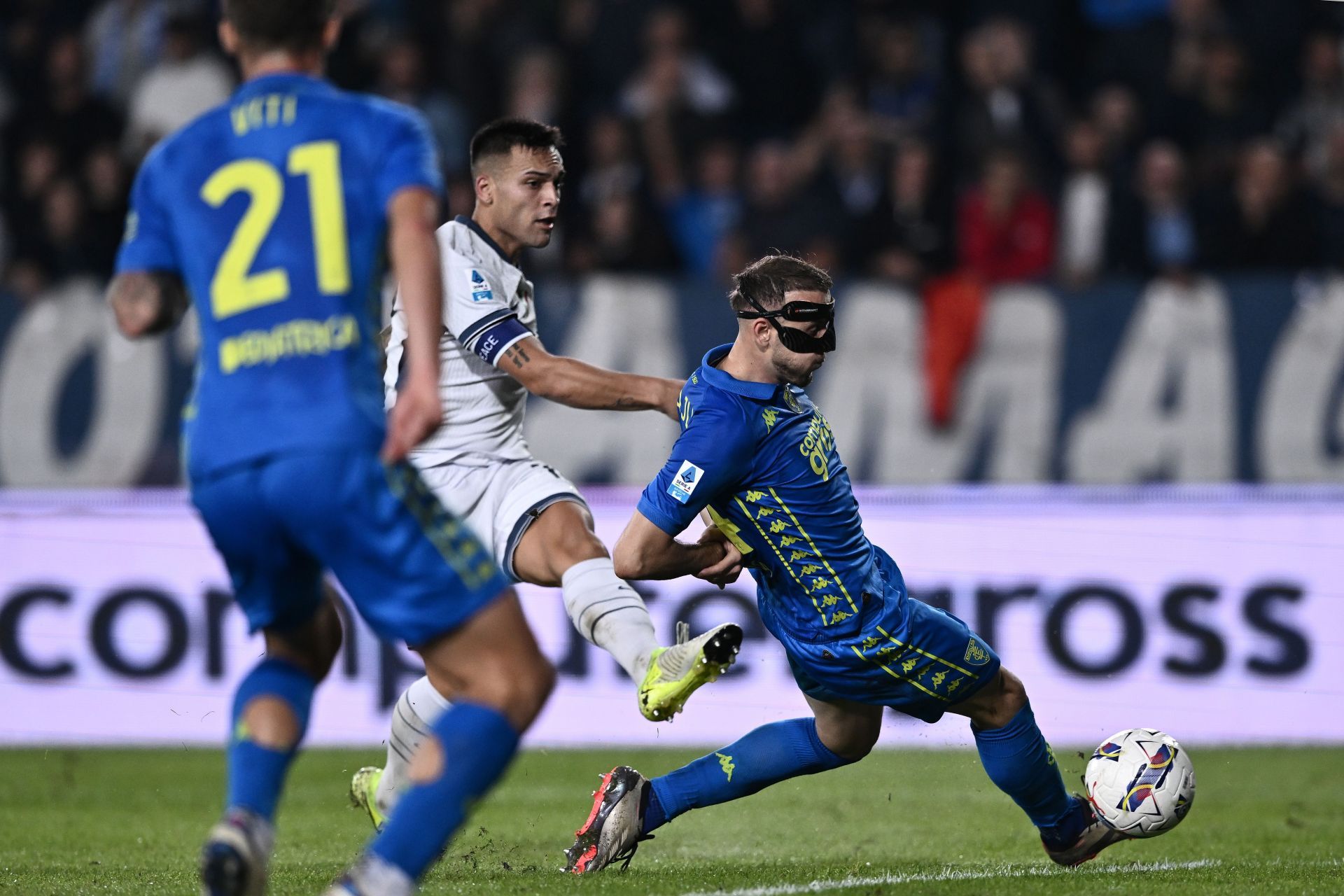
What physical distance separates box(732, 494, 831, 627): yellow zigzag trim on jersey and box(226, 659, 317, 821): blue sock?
4.86 ft

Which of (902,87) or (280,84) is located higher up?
(280,84)

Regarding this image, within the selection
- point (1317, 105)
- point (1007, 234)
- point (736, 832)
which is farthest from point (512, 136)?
point (1317, 105)

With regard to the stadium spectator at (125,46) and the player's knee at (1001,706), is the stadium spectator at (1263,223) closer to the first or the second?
the player's knee at (1001,706)

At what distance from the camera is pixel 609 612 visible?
507cm

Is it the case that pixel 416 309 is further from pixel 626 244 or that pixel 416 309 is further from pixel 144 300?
pixel 626 244

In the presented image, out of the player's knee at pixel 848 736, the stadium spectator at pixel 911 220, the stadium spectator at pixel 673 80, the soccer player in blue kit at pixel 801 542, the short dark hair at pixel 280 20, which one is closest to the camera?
the short dark hair at pixel 280 20

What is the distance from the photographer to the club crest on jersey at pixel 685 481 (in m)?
4.75

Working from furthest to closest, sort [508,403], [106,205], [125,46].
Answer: [125,46] → [106,205] → [508,403]

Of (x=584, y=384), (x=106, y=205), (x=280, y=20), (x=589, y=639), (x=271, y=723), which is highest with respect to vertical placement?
(x=280, y=20)

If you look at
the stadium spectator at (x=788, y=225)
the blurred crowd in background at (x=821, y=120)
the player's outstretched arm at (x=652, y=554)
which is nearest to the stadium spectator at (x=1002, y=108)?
the blurred crowd in background at (x=821, y=120)

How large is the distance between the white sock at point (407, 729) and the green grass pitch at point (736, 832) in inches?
11.4

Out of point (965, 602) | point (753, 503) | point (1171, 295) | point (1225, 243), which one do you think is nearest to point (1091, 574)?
point (965, 602)

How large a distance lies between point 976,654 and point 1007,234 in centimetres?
685

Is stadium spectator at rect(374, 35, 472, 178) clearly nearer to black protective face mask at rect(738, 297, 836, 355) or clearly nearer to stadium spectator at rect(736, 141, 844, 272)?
stadium spectator at rect(736, 141, 844, 272)
